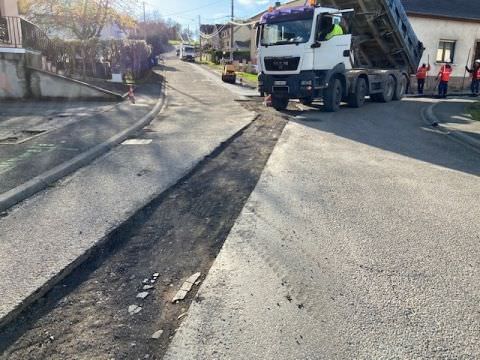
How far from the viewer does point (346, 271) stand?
356cm

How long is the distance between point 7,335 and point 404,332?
279cm

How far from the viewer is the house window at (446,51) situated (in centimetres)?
2619

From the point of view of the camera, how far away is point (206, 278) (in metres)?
3.44

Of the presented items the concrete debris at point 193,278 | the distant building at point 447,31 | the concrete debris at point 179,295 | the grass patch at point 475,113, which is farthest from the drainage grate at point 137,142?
the distant building at point 447,31

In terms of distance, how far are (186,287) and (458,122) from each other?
11.3 meters

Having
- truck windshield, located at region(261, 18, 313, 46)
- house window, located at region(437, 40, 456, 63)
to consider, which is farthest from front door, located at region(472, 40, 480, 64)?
truck windshield, located at region(261, 18, 313, 46)

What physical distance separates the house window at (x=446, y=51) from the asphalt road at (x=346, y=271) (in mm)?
23053

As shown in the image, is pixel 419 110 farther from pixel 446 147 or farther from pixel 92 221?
pixel 92 221

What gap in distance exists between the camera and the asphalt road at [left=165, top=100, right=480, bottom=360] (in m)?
2.67

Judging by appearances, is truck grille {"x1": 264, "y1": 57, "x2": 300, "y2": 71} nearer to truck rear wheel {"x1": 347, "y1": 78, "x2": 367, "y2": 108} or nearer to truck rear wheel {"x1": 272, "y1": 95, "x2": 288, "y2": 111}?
truck rear wheel {"x1": 272, "y1": 95, "x2": 288, "y2": 111}

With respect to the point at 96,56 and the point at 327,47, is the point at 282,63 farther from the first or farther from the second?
the point at 96,56

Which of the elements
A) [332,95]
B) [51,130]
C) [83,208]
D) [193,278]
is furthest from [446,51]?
[193,278]

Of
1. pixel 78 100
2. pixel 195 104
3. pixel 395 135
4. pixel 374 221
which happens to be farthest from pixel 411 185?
pixel 78 100

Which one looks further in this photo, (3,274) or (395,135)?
(395,135)
